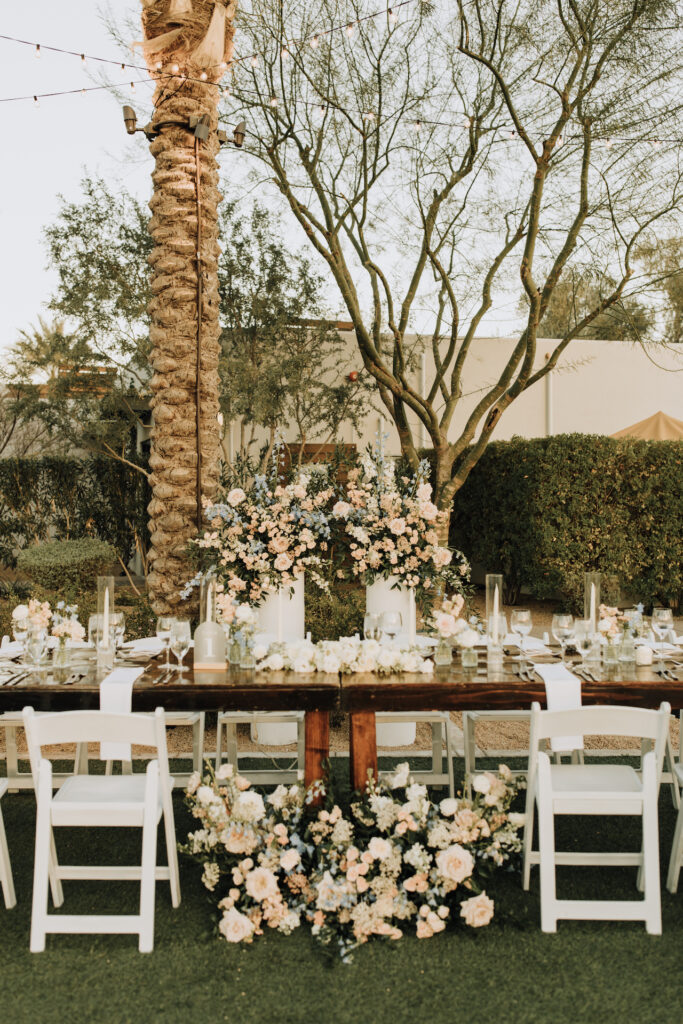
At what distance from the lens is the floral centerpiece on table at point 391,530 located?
463 centimetres

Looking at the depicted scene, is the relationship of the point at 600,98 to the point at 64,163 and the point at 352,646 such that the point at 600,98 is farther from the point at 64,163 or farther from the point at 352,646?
the point at 352,646

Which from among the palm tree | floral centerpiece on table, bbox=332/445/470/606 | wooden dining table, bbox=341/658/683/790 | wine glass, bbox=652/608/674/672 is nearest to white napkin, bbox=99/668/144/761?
wooden dining table, bbox=341/658/683/790

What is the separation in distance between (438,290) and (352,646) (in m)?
8.03

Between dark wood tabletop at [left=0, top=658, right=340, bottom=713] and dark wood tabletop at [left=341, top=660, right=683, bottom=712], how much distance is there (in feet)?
0.39

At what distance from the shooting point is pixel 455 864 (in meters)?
3.20

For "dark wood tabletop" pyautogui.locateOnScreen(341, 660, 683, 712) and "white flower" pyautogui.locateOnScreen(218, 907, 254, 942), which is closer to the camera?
"white flower" pyautogui.locateOnScreen(218, 907, 254, 942)

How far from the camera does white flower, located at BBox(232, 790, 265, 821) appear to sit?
3355 millimetres

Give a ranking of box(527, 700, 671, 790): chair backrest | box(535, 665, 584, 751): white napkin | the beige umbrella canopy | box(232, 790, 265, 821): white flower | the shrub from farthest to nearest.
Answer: the beige umbrella canopy → the shrub → box(535, 665, 584, 751): white napkin → box(232, 790, 265, 821): white flower → box(527, 700, 671, 790): chair backrest

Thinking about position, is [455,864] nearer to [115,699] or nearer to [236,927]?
Answer: [236,927]

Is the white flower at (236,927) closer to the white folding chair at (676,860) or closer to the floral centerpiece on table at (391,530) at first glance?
the white folding chair at (676,860)

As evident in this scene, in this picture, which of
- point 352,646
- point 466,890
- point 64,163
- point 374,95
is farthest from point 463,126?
point 466,890

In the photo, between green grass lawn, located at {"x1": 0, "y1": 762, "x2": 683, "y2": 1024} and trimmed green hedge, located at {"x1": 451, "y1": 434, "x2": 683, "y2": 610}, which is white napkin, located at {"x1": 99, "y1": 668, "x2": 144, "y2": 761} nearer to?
green grass lawn, located at {"x1": 0, "y1": 762, "x2": 683, "y2": 1024}

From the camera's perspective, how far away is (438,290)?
1093 cm

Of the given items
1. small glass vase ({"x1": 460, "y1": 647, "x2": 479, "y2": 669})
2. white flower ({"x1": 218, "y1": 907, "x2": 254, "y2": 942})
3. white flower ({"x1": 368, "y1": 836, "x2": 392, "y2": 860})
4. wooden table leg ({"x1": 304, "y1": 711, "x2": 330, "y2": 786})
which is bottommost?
white flower ({"x1": 218, "y1": 907, "x2": 254, "y2": 942})
